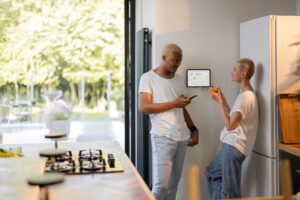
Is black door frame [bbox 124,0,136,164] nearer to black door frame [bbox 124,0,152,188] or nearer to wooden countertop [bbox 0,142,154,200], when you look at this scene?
black door frame [bbox 124,0,152,188]

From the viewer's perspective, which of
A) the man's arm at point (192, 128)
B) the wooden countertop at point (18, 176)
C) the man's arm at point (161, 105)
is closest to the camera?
the wooden countertop at point (18, 176)

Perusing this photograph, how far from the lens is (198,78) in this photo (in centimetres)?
411

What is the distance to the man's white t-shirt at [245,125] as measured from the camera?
3475 millimetres

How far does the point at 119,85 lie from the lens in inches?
195

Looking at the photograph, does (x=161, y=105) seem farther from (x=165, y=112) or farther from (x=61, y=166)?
(x=61, y=166)

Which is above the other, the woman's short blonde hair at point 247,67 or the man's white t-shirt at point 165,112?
the woman's short blonde hair at point 247,67

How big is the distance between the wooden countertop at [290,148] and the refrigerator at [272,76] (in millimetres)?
94

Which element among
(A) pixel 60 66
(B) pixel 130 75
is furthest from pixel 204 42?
(A) pixel 60 66

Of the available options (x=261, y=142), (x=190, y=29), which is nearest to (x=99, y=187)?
(x=261, y=142)

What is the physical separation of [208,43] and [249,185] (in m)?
1.55

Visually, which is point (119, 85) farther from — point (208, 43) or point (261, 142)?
point (261, 142)

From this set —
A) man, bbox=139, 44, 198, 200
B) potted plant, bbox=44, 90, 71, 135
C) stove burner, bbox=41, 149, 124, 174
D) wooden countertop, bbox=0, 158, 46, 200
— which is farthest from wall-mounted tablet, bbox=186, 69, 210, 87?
wooden countertop, bbox=0, 158, 46, 200

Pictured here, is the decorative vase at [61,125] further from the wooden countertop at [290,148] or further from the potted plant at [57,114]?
the wooden countertop at [290,148]

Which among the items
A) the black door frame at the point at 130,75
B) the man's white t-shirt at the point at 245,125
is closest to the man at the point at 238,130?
the man's white t-shirt at the point at 245,125
